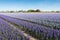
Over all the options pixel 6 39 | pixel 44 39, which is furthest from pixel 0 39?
pixel 44 39

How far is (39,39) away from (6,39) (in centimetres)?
267

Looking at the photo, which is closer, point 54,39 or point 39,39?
point 54,39

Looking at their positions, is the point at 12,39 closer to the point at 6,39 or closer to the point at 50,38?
the point at 6,39

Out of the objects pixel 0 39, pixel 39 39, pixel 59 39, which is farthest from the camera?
Result: pixel 39 39

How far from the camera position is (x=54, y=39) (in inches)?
395

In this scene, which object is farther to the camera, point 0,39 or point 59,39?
point 59,39

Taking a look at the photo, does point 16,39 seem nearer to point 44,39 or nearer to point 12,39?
point 12,39

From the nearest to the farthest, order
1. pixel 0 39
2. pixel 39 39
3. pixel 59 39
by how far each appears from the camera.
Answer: pixel 0 39 < pixel 59 39 < pixel 39 39

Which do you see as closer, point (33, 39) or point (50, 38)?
point (50, 38)

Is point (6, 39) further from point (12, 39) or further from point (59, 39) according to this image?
point (59, 39)

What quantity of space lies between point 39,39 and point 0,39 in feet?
9.82

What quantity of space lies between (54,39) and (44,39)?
1.90 ft

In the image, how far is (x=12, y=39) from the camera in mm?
8688

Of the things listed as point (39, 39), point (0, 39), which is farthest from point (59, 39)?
point (0, 39)
